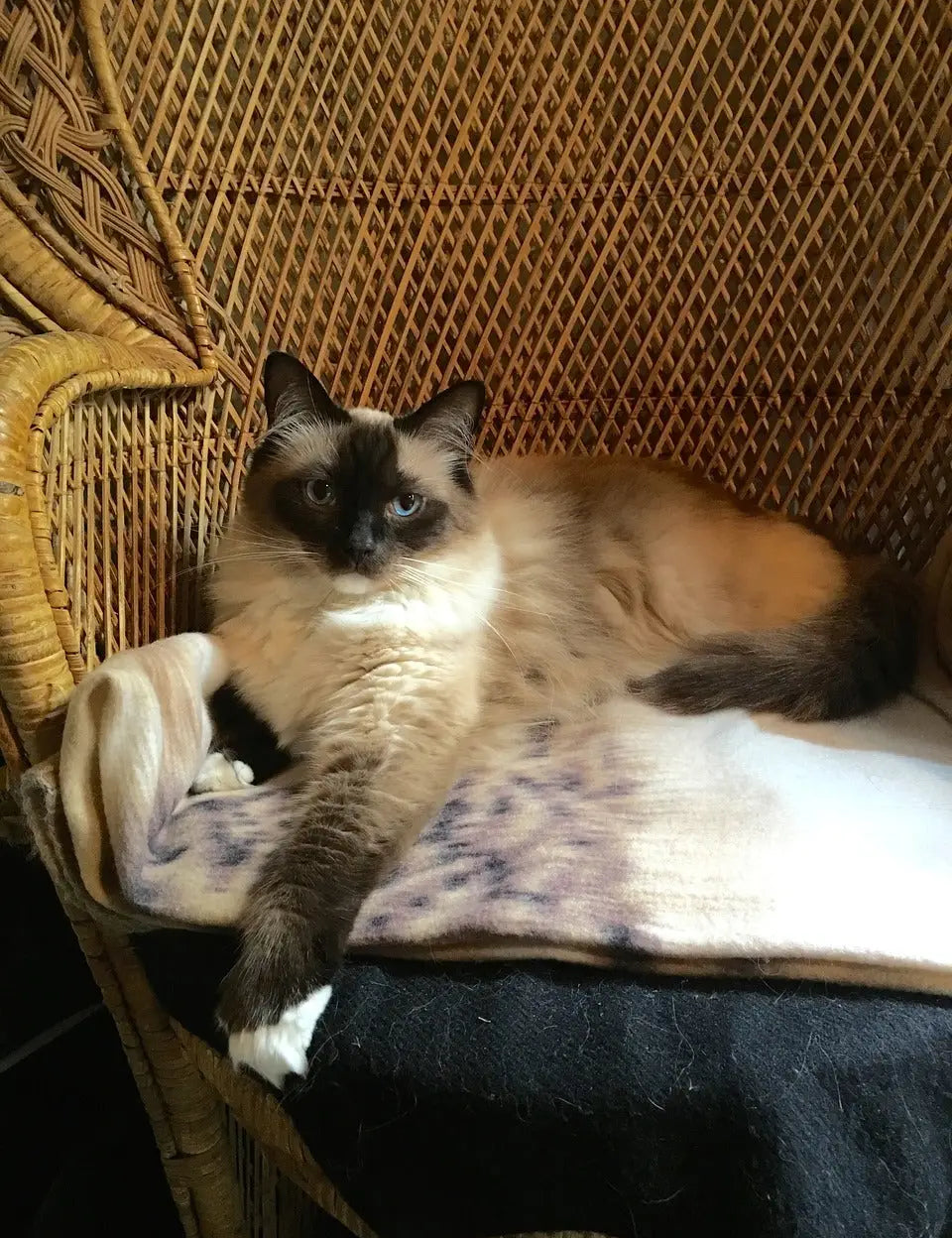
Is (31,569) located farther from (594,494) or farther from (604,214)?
(604,214)

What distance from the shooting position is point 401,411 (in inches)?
58.9

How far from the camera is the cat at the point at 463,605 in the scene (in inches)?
42.3

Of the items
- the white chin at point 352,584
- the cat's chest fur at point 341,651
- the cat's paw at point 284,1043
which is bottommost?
the cat's paw at point 284,1043

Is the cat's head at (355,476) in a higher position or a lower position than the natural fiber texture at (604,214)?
lower

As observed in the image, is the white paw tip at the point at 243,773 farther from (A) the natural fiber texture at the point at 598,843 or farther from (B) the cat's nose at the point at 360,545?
(B) the cat's nose at the point at 360,545

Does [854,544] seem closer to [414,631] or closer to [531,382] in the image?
[531,382]

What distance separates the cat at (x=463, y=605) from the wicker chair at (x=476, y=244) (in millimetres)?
175

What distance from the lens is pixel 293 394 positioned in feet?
3.81

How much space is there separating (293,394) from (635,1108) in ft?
3.05

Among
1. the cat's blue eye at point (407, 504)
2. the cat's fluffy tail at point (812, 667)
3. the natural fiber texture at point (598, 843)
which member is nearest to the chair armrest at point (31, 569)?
the natural fiber texture at point (598, 843)

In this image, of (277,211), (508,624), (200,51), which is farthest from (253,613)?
(200,51)

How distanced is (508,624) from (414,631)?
184mm

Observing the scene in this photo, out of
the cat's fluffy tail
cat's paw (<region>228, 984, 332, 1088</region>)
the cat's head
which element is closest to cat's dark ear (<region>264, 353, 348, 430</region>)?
the cat's head

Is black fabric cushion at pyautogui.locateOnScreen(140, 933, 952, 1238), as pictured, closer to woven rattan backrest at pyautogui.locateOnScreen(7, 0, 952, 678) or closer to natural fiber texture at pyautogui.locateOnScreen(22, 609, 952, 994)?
natural fiber texture at pyautogui.locateOnScreen(22, 609, 952, 994)
